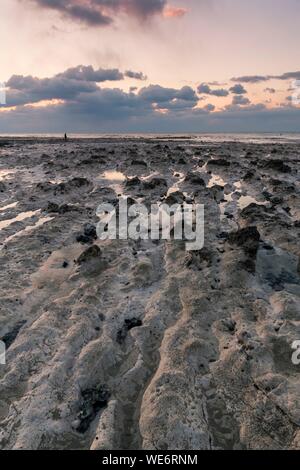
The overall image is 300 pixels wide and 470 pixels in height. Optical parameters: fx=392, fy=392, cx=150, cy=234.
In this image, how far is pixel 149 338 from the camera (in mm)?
7727

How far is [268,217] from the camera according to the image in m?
14.9

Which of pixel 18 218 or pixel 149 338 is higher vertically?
pixel 18 218

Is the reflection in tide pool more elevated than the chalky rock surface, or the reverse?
the reflection in tide pool

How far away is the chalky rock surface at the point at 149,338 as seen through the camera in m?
5.60

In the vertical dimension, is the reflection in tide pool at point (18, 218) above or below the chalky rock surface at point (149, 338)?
above

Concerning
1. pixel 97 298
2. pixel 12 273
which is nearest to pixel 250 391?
pixel 97 298

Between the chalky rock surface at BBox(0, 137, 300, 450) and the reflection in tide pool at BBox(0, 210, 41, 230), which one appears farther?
the reflection in tide pool at BBox(0, 210, 41, 230)

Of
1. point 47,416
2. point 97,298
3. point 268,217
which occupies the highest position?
point 268,217

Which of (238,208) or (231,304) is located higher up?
(238,208)

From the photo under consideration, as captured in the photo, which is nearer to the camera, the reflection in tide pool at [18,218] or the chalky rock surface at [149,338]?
the chalky rock surface at [149,338]

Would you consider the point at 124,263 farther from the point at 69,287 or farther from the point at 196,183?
the point at 196,183

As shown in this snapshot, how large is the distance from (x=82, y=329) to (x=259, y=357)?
3.39 metres

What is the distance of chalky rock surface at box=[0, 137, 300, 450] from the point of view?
5598 millimetres

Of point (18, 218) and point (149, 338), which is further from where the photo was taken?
point (18, 218)
